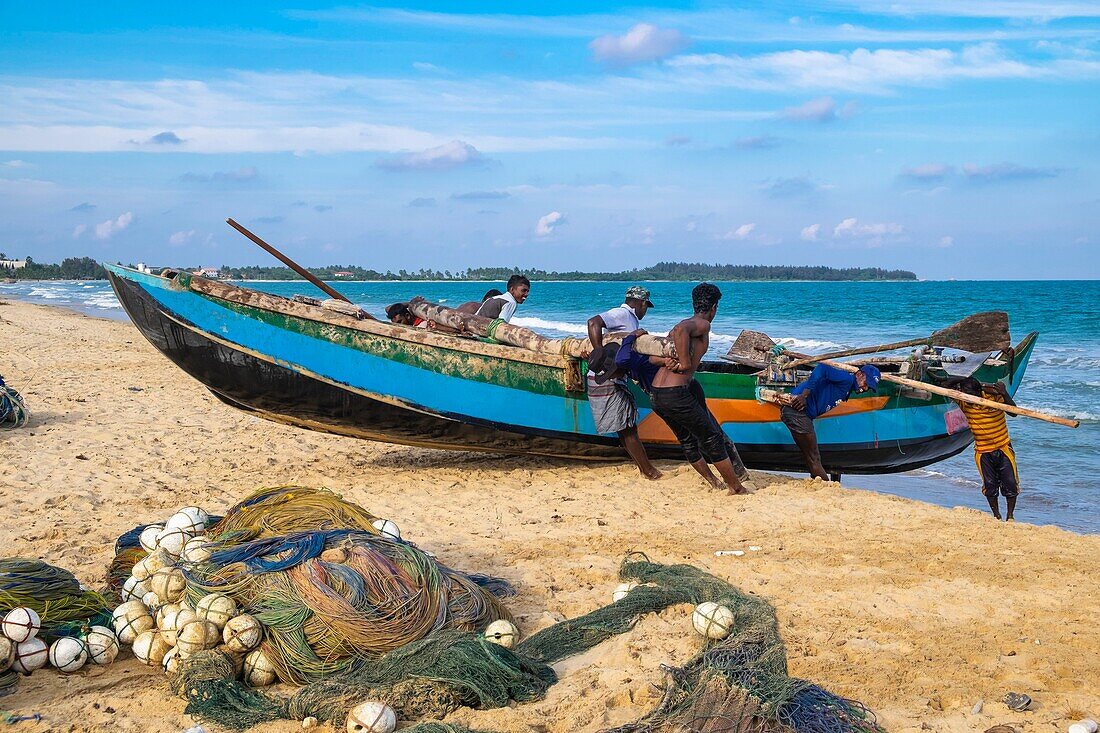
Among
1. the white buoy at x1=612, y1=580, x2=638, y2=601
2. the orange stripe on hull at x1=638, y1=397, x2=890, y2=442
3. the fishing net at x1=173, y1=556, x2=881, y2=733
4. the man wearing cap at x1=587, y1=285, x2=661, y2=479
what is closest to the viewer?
the fishing net at x1=173, y1=556, x2=881, y2=733

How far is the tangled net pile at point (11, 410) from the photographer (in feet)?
29.7

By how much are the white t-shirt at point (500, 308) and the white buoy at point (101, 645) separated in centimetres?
480

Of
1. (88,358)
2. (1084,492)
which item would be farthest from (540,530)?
(88,358)

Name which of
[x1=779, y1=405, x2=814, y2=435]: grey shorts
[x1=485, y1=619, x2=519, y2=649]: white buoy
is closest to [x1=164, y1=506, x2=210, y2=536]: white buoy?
[x1=485, y1=619, x2=519, y2=649]: white buoy

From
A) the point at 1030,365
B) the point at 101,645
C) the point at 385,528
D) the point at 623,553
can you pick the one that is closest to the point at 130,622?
the point at 101,645

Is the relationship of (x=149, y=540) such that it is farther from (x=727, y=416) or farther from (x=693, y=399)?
(x=727, y=416)

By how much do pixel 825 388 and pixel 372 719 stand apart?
5740 millimetres

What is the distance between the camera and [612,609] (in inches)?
183

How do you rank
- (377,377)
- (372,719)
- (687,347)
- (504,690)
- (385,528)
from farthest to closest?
(377,377), (687,347), (385,528), (504,690), (372,719)

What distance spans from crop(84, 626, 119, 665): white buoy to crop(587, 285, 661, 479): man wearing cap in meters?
4.37

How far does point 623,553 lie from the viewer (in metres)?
5.79

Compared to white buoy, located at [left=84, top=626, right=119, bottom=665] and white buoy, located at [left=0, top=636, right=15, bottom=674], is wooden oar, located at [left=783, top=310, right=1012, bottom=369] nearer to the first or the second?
white buoy, located at [left=84, top=626, right=119, bottom=665]

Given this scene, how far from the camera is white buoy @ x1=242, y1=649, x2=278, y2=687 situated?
12.7 feet

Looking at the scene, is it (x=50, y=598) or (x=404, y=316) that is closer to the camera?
(x=50, y=598)
